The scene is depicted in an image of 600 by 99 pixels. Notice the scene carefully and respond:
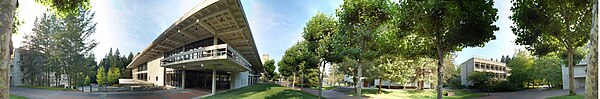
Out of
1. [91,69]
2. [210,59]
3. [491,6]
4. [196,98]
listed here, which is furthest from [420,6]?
[91,69]

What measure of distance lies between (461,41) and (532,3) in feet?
23.2

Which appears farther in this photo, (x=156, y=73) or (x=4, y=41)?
(x=156, y=73)

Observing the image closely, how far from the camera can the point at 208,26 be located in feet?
52.8

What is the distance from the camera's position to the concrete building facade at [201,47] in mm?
13781

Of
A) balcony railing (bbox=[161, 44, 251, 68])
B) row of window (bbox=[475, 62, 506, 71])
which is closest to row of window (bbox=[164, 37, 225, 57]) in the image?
balcony railing (bbox=[161, 44, 251, 68])

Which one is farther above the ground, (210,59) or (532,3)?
(532,3)

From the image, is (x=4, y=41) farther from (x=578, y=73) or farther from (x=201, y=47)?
(x=578, y=73)

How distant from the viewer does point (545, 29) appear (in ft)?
39.2

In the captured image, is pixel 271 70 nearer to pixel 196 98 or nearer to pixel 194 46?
pixel 194 46

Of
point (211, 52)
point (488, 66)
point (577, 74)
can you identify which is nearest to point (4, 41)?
point (211, 52)

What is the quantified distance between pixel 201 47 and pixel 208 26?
11.5ft

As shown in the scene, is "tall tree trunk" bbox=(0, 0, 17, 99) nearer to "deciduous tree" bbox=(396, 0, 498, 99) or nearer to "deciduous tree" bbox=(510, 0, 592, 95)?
"deciduous tree" bbox=(396, 0, 498, 99)

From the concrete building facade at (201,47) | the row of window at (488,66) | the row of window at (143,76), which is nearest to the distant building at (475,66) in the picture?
the row of window at (488,66)

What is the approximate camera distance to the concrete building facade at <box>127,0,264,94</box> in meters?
13.8
